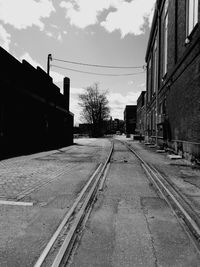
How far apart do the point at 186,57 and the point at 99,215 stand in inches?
461

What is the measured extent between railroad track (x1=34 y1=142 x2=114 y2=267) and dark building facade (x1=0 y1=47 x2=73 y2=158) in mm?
10249

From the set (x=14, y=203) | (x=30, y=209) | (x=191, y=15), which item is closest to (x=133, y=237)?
(x=30, y=209)

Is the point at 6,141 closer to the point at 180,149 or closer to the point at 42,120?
the point at 42,120

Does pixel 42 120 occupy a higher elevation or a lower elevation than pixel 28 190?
higher

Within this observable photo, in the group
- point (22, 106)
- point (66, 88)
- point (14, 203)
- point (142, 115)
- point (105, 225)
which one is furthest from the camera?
point (142, 115)

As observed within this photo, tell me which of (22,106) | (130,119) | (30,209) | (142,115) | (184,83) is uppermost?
(130,119)

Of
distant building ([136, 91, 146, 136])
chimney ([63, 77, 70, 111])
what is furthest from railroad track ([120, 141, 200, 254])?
distant building ([136, 91, 146, 136])

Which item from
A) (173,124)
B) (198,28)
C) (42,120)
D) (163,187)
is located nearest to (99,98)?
(42,120)

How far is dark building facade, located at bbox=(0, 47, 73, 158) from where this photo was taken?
47.2 ft

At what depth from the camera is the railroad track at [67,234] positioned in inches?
99.2

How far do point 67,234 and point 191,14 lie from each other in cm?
1406

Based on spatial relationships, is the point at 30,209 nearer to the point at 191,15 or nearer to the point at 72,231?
the point at 72,231

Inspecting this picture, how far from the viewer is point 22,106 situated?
16.9m

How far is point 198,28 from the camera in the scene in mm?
10352
